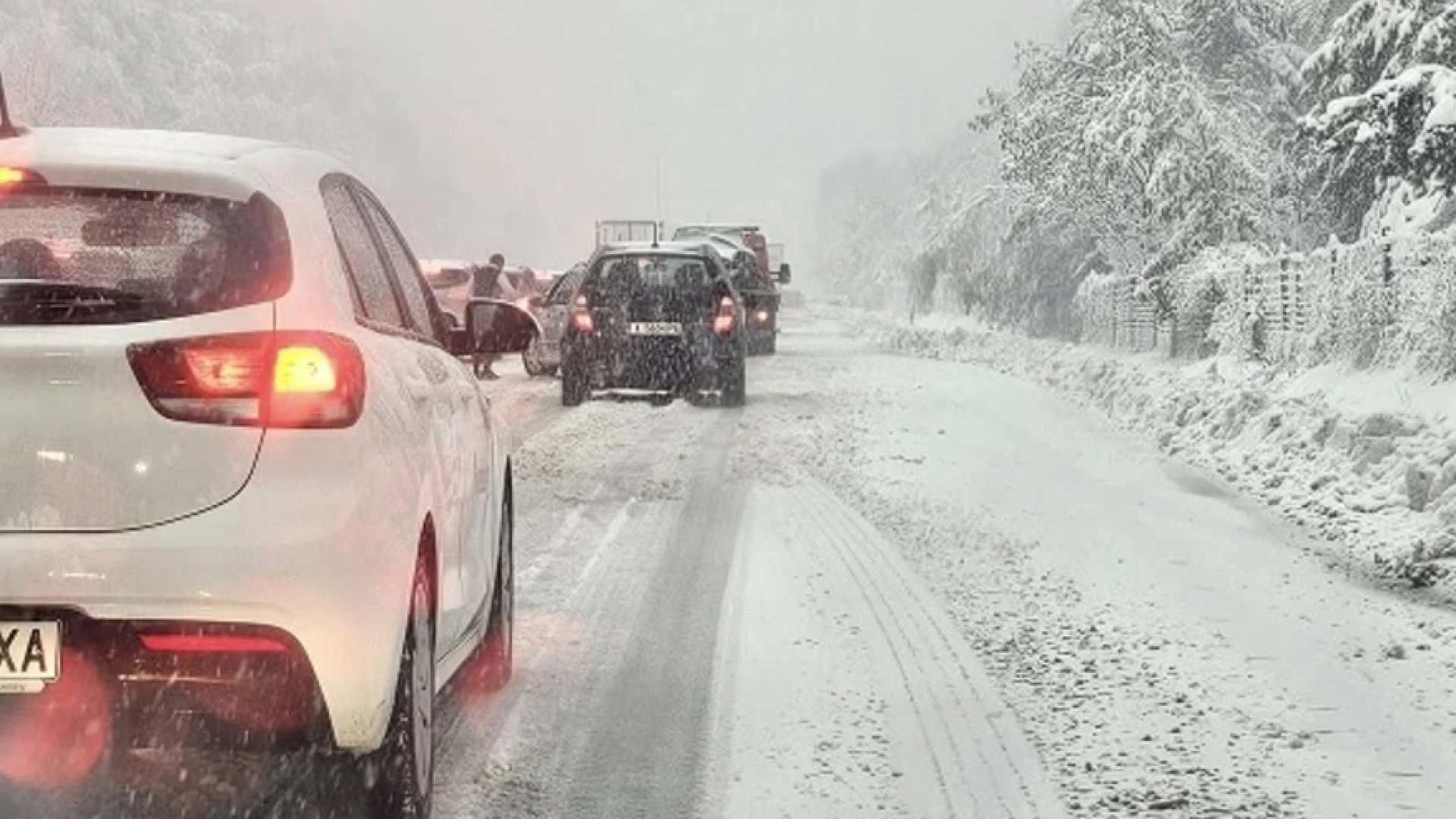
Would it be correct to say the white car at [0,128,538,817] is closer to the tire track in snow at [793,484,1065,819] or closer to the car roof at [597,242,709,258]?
the tire track in snow at [793,484,1065,819]

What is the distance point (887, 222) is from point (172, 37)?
241ft

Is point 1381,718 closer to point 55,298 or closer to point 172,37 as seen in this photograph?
point 55,298

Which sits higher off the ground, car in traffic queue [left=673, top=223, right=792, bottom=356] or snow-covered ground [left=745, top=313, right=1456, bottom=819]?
car in traffic queue [left=673, top=223, right=792, bottom=356]

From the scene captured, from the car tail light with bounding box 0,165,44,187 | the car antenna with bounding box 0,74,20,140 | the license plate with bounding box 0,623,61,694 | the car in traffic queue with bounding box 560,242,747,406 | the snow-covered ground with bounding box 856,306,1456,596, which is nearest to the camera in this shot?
the license plate with bounding box 0,623,61,694

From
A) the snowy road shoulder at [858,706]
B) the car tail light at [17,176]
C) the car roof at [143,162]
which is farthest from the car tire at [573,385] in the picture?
the car tail light at [17,176]

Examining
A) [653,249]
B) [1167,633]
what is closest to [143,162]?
[1167,633]

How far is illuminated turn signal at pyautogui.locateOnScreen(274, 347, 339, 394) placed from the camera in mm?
3238

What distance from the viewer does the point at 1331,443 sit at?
12000 millimetres

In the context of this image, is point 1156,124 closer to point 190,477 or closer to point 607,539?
point 607,539

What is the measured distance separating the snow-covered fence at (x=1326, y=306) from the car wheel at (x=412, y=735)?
10.6 metres

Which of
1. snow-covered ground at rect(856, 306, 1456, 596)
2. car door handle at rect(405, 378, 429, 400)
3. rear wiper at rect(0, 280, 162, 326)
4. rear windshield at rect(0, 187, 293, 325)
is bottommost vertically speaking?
snow-covered ground at rect(856, 306, 1456, 596)

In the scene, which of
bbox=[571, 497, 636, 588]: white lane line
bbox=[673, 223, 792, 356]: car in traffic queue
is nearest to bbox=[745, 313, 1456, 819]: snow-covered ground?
bbox=[571, 497, 636, 588]: white lane line

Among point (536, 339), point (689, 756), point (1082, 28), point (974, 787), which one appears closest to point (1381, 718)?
point (974, 787)

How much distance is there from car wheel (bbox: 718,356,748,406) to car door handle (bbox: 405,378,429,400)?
12895 mm
